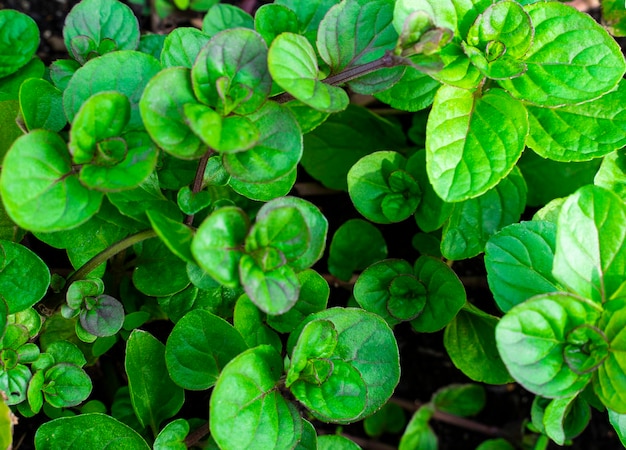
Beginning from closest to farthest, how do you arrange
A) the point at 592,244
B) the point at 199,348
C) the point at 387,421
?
the point at 592,244
the point at 199,348
the point at 387,421

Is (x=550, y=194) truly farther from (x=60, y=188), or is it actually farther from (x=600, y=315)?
(x=60, y=188)

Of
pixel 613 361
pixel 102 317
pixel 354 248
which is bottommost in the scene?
pixel 354 248

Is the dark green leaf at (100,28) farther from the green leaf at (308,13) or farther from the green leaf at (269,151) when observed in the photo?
the green leaf at (269,151)

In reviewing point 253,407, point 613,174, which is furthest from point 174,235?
point 613,174

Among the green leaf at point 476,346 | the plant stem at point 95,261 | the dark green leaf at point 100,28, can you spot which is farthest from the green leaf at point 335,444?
the dark green leaf at point 100,28

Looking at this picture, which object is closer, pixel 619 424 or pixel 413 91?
pixel 619 424

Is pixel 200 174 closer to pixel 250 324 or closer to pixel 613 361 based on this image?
pixel 250 324

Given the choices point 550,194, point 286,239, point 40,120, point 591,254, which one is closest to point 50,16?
point 40,120
